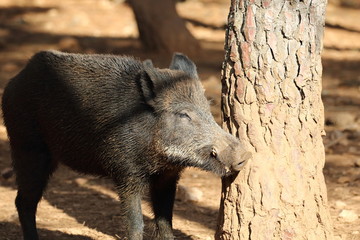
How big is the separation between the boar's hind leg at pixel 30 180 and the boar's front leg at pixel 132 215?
0.87m

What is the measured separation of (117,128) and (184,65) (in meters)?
0.68

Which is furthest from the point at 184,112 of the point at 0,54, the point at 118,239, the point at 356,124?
the point at 0,54

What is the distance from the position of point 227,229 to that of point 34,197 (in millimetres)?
1750

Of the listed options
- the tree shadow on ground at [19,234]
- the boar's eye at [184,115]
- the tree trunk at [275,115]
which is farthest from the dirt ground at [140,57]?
the boar's eye at [184,115]

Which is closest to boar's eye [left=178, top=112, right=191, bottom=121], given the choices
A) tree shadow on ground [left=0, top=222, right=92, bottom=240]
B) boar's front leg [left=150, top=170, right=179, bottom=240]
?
boar's front leg [left=150, top=170, right=179, bottom=240]

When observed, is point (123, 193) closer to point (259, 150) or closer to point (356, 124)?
point (259, 150)

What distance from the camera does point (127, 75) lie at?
17.8 ft

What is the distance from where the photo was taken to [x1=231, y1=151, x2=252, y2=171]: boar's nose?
459cm

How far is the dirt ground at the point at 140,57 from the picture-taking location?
249 inches

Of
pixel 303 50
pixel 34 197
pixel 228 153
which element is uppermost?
pixel 303 50

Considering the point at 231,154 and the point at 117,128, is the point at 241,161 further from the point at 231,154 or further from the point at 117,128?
the point at 117,128

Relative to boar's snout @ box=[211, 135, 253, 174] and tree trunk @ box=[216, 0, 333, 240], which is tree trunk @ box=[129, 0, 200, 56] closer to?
tree trunk @ box=[216, 0, 333, 240]

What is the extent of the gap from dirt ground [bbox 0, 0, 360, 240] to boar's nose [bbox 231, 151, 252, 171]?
4.63 ft

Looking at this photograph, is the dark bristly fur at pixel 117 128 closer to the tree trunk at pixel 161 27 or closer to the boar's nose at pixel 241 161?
the boar's nose at pixel 241 161
